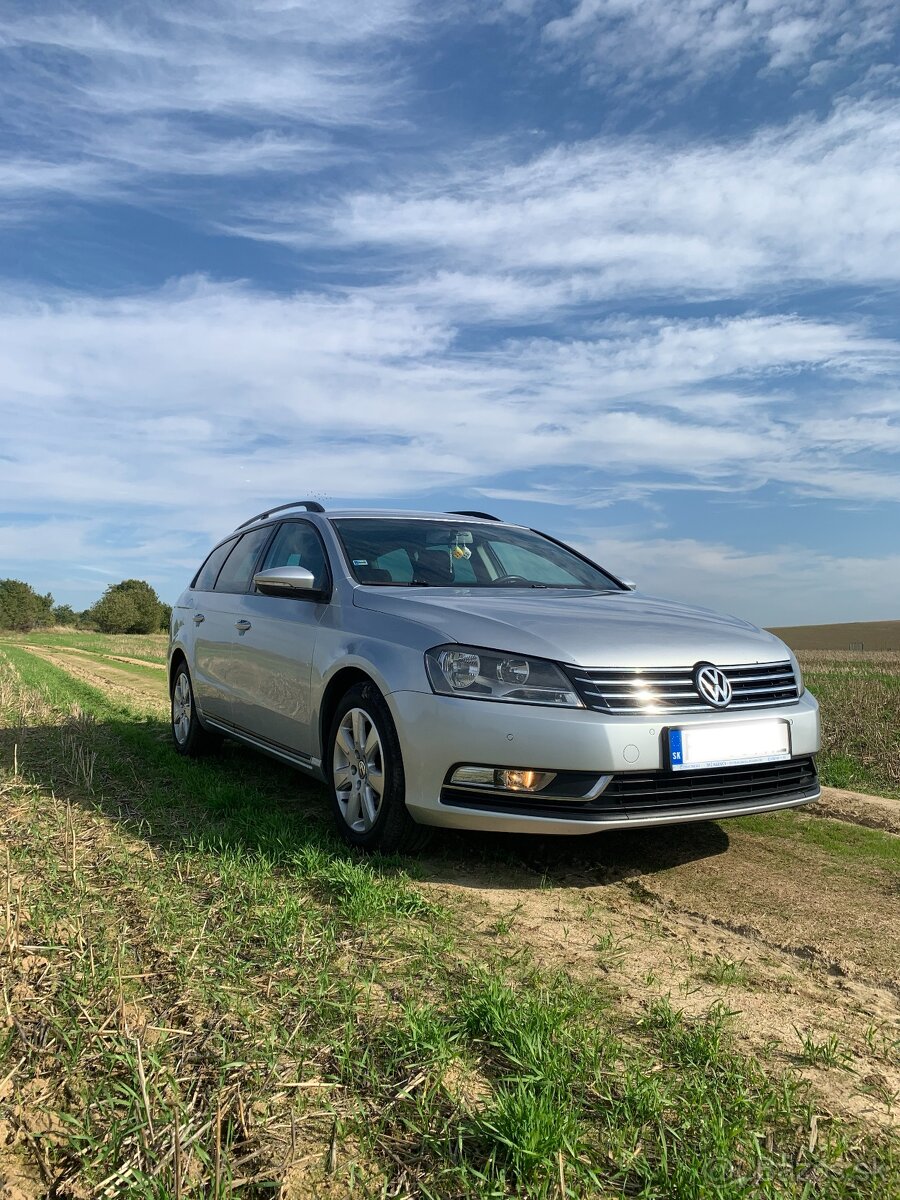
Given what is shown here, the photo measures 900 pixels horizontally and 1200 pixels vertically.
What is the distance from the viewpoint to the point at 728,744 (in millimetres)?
3908

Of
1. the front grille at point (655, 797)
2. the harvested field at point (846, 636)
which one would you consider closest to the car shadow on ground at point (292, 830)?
the front grille at point (655, 797)

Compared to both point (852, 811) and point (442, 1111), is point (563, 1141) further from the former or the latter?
point (852, 811)

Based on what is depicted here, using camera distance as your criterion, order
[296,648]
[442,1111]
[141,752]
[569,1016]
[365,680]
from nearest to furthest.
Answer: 1. [442,1111]
2. [569,1016]
3. [365,680]
4. [296,648]
5. [141,752]

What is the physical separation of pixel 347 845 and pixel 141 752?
12.0 feet

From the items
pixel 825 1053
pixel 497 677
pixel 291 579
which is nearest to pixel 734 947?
pixel 825 1053

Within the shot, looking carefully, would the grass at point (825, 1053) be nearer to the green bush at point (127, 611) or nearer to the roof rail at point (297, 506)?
the roof rail at point (297, 506)

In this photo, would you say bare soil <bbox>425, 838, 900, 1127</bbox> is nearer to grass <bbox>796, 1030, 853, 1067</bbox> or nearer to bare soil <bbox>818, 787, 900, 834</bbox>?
grass <bbox>796, 1030, 853, 1067</bbox>

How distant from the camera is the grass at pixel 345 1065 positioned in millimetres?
1965

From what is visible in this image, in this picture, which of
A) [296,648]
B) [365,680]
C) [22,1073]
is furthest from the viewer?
[296,648]

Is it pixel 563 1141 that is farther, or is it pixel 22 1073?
pixel 22 1073

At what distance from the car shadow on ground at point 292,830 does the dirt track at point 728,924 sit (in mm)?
16

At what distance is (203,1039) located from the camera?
252 cm

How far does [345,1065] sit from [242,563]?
4.64m

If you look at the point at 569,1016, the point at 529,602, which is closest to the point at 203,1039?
the point at 569,1016
